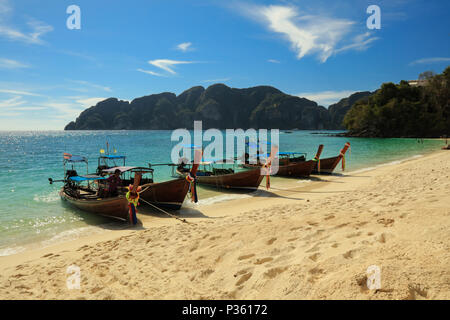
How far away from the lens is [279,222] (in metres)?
6.63

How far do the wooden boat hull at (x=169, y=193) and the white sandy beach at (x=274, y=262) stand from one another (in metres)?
4.75

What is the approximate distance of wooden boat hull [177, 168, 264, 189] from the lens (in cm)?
1583

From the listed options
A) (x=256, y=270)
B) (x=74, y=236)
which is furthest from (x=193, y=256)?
(x=74, y=236)

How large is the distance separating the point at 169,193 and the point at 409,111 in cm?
8470

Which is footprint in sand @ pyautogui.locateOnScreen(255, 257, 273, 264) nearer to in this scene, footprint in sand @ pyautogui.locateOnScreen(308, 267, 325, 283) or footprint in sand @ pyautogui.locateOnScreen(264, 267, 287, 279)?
footprint in sand @ pyautogui.locateOnScreen(264, 267, 287, 279)

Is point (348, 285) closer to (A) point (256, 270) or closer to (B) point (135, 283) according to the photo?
(A) point (256, 270)

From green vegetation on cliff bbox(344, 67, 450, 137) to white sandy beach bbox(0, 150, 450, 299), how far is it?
8307 cm

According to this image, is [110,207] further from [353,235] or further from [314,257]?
[353,235]

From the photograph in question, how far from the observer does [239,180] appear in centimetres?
→ 1616

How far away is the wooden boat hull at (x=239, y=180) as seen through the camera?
51.9 ft

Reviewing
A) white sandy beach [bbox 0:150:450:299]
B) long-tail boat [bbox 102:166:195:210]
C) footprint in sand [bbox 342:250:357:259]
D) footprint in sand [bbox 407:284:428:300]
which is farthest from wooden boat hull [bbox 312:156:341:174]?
footprint in sand [bbox 407:284:428:300]

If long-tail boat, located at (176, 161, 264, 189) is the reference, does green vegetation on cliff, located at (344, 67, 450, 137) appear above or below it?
above

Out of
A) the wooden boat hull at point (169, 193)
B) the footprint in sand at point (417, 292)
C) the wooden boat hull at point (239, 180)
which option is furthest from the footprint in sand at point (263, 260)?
the wooden boat hull at point (239, 180)
